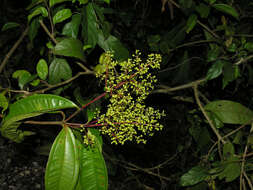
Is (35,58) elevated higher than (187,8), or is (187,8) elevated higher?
(187,8)

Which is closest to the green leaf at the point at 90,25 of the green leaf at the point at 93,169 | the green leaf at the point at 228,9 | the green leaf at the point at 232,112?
the green leaf at the point at 93,169

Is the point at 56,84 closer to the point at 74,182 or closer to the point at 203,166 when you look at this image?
the point at 74,182

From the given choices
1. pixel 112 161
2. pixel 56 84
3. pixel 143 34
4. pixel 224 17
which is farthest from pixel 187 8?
pixel 112 161

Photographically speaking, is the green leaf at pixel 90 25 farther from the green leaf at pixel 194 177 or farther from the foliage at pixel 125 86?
the green leaf at pixel 194 177

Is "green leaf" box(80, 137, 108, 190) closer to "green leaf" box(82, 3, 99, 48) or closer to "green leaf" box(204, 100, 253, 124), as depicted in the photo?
"green leaf" box(82, 3, 99, 48)

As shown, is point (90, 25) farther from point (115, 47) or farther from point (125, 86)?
point (125, 86)

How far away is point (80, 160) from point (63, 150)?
0.08 meters

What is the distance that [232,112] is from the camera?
1283 mm

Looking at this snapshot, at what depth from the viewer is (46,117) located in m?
1.73

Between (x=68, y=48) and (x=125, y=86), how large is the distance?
0.31 meters

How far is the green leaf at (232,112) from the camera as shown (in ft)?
4.16

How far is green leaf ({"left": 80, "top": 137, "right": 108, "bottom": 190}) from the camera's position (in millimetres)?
786

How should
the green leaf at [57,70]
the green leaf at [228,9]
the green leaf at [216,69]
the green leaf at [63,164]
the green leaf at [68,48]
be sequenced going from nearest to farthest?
the green leaf at [63,164], the green leaf at [68,48], the green leaf at [57,70], the green leaf at [228,9], the green leaf at [216,69]

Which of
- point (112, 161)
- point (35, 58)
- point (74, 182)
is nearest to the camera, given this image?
point (74, 182)
